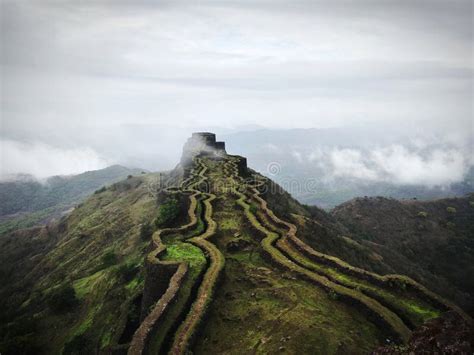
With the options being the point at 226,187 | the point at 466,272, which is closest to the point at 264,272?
the point at 226,187

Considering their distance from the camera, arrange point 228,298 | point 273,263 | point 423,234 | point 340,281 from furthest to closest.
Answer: point 423,234 < point 273,263 < point 340,281 < point 228,298

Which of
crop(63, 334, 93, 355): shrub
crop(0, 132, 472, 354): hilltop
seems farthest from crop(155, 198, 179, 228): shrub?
crop(63, 334, 93, 355): shrub

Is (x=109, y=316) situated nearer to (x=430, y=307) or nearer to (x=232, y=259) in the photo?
(x=232, y=259)

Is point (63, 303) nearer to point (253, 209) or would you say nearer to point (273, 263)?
point (253, 209)

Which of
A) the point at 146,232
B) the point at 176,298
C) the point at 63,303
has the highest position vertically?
the point at 176,298

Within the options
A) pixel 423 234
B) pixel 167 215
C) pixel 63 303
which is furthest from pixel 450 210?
pixel 63 303

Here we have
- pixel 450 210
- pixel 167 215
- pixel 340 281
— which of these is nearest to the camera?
pixel 340 281

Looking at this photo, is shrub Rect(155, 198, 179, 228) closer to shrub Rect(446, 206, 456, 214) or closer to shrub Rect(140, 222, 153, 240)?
shrub Rect(140, 222, 153, 240)

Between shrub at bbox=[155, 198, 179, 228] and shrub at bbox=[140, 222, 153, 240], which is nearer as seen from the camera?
shrub at bbox=[155, 198, 179, 228]
